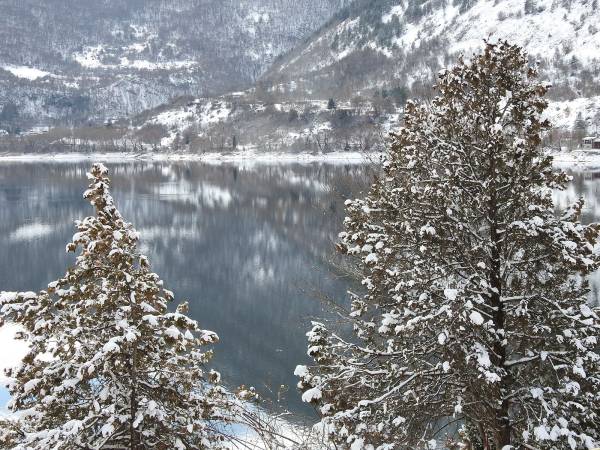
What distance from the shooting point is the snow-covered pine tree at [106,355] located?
8109mm

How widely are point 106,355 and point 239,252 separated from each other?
46.1 m

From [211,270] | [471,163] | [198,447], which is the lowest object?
[211,270]

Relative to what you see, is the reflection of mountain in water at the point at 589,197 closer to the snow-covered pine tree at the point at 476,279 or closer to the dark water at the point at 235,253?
the dark water at the point at 235,253

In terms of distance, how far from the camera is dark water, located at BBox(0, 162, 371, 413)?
97.4ft

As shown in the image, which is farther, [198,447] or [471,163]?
[471,163]

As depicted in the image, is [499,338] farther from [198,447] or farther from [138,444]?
→ [138,444]

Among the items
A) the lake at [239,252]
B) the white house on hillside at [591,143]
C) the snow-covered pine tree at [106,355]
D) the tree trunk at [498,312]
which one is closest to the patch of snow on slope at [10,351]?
the lake at [239,252]

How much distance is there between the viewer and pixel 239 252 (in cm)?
5378

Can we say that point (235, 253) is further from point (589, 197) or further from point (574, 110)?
point (574, 110)

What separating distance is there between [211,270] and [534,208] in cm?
4061

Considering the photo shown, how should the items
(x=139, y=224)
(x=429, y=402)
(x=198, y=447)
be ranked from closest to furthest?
(x=198, y=447) → (x=429, y=402) → (x=139, y=224)

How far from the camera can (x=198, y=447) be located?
28.7ft

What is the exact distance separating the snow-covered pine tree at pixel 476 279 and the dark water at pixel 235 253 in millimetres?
9102

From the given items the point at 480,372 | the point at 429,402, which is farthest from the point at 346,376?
the point at 480,372
